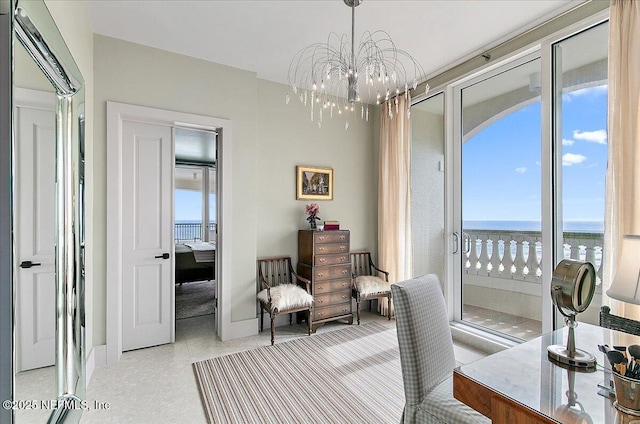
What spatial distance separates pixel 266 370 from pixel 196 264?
321 centimetres

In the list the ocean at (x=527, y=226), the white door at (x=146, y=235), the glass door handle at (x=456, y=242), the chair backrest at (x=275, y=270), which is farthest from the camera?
the chair backrest at (x=275, y=270)

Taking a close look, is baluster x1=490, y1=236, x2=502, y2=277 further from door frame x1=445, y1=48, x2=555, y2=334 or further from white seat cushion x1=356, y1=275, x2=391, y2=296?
white seat cushion x1=356, y1=275, x2=391, y2=296

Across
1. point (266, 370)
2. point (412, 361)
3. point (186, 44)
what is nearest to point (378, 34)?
point (186, 44)

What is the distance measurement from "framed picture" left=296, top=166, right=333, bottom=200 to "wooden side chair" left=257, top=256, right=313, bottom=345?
0.89 m

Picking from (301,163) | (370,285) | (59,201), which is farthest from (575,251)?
(59,201)

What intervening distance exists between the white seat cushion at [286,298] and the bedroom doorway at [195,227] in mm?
713

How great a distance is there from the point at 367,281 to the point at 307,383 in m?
1.76

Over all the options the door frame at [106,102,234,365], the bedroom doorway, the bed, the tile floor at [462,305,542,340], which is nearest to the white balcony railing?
the tile floor at [462,305,542,340]

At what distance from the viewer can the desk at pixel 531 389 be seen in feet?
2.92

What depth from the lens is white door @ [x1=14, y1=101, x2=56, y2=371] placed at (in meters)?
1.20

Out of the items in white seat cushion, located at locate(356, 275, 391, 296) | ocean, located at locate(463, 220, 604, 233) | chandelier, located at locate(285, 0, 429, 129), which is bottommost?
white seat cushion, located at locate(356, 275, 391, 296)

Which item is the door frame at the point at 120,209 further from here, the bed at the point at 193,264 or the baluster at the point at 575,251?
the baluster at the point at 575,251

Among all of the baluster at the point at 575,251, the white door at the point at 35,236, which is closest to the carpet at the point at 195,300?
the white door at the point at 35,236

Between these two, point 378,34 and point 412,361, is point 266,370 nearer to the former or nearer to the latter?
point 412,361
